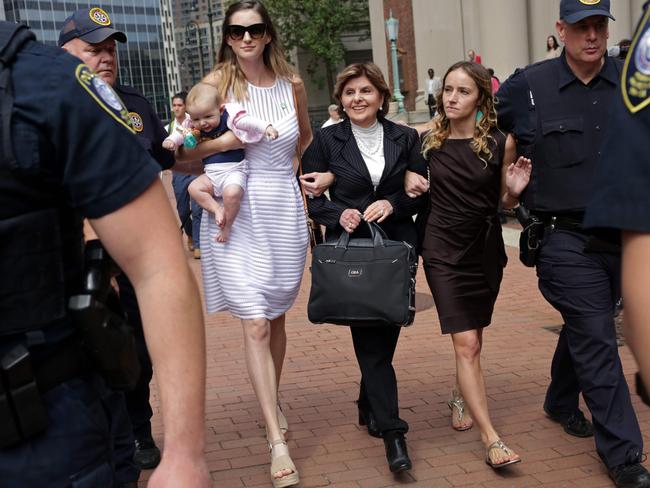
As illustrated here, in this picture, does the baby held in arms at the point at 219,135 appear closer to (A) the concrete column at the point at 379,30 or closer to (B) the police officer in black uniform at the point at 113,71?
(B) the police officer in black uniform at the point at 113,71

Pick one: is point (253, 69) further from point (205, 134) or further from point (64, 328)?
point (64, 328)

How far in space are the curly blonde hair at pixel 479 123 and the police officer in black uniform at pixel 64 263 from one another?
319 centimetres

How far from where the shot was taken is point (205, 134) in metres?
4.84

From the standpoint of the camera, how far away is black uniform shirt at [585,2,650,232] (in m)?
1.67

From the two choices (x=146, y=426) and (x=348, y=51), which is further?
(x=348, y=51)

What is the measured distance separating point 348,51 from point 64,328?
2504 inches

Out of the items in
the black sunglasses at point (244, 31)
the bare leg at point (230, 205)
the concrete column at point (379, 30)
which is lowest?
the bare leg at point (230, 205)

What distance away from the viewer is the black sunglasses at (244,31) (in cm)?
500

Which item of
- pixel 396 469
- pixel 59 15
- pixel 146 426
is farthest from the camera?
pixel 59 15

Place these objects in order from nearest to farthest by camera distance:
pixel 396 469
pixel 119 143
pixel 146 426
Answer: pixel 119 143 → pixel 396 469 → pixel 146 426

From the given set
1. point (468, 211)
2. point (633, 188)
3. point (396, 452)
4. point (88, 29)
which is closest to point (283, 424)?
point (396, 452)

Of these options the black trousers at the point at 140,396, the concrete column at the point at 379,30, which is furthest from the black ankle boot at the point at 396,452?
the concrete column at the point at 379,30

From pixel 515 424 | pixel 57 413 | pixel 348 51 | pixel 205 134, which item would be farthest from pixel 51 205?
pixel 348 51

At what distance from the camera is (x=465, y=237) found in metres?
4.96
